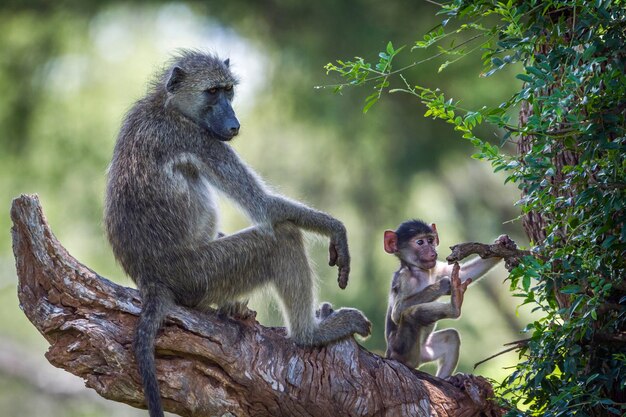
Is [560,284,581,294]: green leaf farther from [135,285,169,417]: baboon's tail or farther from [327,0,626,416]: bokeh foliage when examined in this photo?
[135,285,169,417]: baboon's tail

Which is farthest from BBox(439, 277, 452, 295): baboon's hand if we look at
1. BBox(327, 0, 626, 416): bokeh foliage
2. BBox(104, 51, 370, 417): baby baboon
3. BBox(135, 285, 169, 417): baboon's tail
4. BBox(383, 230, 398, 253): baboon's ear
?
BBox(135, 285, 169, 417): baboon's tail

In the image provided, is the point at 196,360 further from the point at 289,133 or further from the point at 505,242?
the point at 289,133

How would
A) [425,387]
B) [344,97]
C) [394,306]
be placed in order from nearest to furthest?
[425,387] → [394,306] → [344,97]

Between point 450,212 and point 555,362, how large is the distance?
9073 millimetres

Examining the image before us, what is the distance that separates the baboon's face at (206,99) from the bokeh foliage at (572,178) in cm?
130

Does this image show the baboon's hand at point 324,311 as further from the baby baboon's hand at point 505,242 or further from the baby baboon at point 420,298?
the baby baboon's hand at point 505,242

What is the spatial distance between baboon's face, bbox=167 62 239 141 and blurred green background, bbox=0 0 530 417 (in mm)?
6439

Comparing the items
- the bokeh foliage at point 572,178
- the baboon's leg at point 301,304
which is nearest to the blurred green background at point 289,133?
the baboon's leg at point 301,304

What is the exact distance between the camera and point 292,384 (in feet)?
17.2

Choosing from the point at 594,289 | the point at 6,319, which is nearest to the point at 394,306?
the point at 594,289

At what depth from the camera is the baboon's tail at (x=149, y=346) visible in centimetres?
479

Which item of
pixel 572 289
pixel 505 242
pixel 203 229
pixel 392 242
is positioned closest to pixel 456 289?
pixel 505 242

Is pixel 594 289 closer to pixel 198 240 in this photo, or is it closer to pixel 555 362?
pixel 555 362

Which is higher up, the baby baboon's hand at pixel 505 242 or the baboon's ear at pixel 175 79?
the baboon's ear at pixel 175 79
